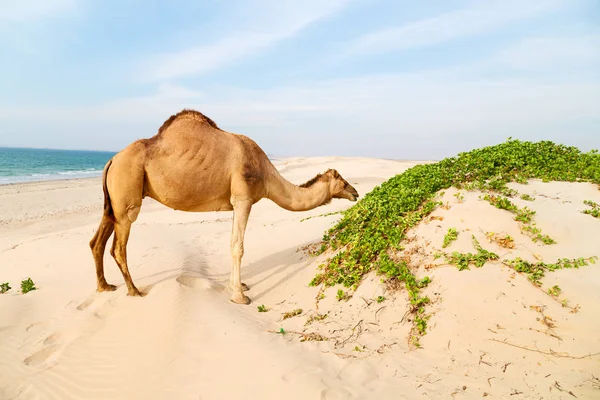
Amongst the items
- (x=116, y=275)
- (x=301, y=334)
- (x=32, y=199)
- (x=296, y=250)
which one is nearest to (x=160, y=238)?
(x=116, y=275)

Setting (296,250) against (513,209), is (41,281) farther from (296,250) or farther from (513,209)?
(513,209)

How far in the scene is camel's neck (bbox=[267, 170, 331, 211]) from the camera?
7168mm

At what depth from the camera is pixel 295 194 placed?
733cm

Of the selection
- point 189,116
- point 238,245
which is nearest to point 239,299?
point 238,245

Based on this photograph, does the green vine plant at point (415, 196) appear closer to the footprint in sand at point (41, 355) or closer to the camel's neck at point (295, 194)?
the camel's neck at point (295, 194)

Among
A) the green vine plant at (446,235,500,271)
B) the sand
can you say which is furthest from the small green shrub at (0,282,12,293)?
the green vine plant at (446,235,500,271)

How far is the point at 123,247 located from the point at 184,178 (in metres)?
1.69

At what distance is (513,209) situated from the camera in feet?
19.6

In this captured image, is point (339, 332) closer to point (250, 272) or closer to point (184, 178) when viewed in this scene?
point (184, 178)

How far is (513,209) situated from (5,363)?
7.75 meters

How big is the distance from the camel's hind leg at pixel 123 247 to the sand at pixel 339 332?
0.75 feet

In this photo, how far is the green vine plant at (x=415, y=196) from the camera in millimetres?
6094

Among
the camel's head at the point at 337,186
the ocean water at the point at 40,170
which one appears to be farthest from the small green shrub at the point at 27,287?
the ocean water at the point at 40,170

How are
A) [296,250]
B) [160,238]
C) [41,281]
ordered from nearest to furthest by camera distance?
[41,281], [296,250], [160,238]
